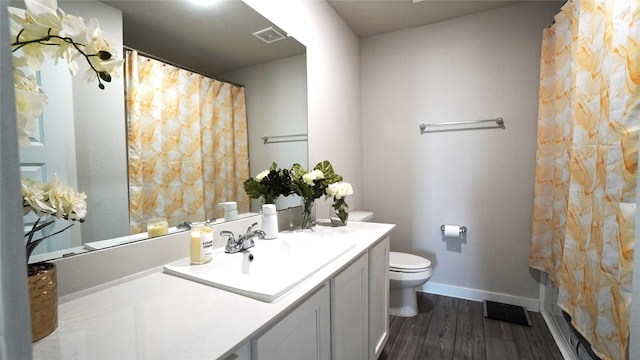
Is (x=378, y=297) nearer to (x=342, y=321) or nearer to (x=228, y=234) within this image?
(x=342, y=321)

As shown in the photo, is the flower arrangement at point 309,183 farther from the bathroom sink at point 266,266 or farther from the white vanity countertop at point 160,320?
the white vanity countertop at point 160,320

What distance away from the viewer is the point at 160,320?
0.60m

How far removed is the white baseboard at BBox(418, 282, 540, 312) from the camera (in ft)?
6.68

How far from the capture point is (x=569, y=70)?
1576 mm

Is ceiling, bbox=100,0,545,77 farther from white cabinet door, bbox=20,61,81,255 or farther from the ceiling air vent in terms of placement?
white cabinet door, bbox=20,61,81,255

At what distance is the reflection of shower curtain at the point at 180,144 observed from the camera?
3.03 ft

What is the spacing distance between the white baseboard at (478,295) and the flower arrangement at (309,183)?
1535 millimetres

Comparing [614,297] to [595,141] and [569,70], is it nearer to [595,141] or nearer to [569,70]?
[595,141]

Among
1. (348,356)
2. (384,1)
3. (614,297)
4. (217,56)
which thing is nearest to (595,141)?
(614,297)

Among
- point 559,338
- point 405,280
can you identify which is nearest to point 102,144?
point 405,280

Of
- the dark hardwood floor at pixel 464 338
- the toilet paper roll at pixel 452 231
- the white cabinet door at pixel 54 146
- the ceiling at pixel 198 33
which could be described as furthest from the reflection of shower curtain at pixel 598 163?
the white cabinet door at pixel 54 146

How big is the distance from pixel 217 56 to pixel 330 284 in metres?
1.15

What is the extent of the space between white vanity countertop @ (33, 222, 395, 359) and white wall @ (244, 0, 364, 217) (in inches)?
44.1

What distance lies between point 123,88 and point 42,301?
668 mm
